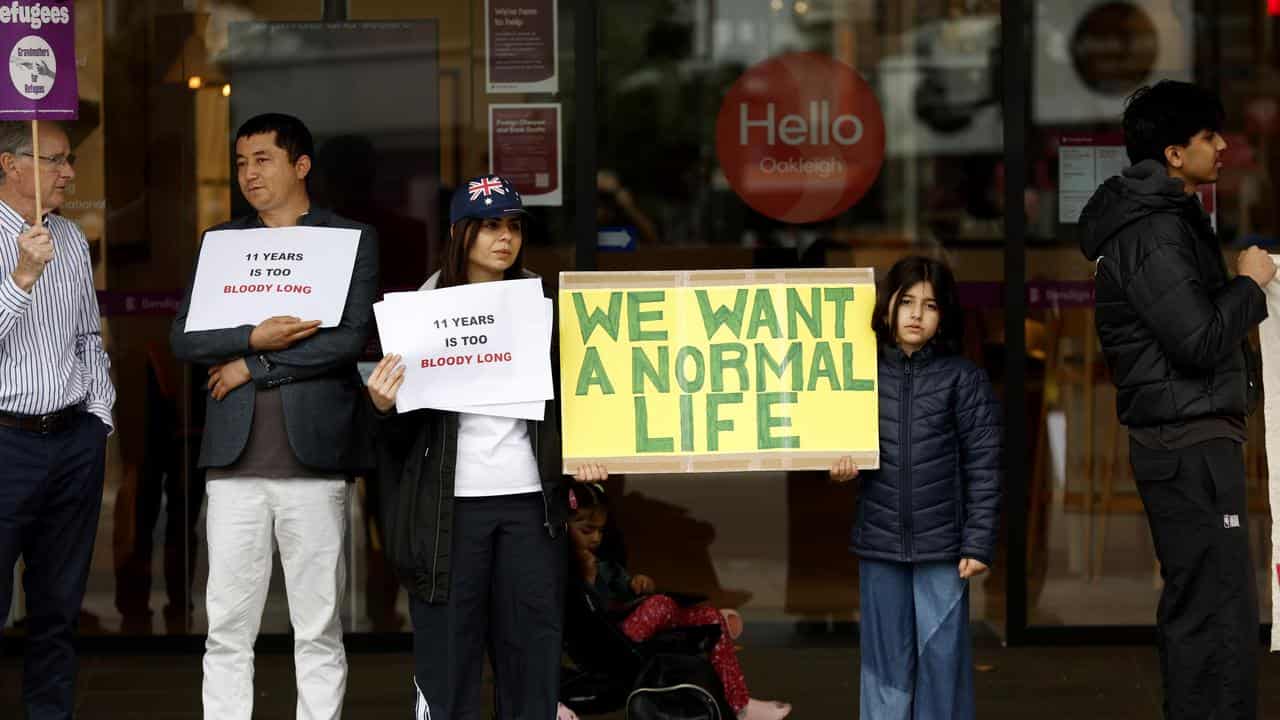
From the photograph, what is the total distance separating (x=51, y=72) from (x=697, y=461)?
2.34m

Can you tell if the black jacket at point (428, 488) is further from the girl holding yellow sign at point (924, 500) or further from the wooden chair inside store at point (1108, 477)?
the wooden chair inside store at point (1108, 477)

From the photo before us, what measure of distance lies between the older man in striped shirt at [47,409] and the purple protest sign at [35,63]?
0.15 m

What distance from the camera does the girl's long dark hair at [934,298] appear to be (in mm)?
Answer: 5285

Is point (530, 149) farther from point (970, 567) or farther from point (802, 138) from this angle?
point (970, 567)

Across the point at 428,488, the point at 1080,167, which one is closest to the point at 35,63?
the point at 428,488

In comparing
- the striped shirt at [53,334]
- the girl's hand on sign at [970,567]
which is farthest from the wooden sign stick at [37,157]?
the girl's hand on sign at [970,567]

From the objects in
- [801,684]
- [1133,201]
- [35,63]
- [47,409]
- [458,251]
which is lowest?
[801,684]

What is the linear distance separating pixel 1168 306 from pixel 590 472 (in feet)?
5.70

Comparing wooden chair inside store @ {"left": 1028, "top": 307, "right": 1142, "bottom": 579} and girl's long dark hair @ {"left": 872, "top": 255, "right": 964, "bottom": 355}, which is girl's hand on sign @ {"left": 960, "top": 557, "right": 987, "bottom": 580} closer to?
girl's long dark hair @ {"left": 872, "top": 255, "right": 964, "bottom": 355}

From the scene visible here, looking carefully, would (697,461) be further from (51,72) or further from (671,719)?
(51,72)

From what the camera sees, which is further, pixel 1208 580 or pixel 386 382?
pixel 1208 580

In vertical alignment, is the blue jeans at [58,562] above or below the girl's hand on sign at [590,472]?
below

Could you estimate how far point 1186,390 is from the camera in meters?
5.17

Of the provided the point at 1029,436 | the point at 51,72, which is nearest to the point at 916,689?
the point at 1029,436
